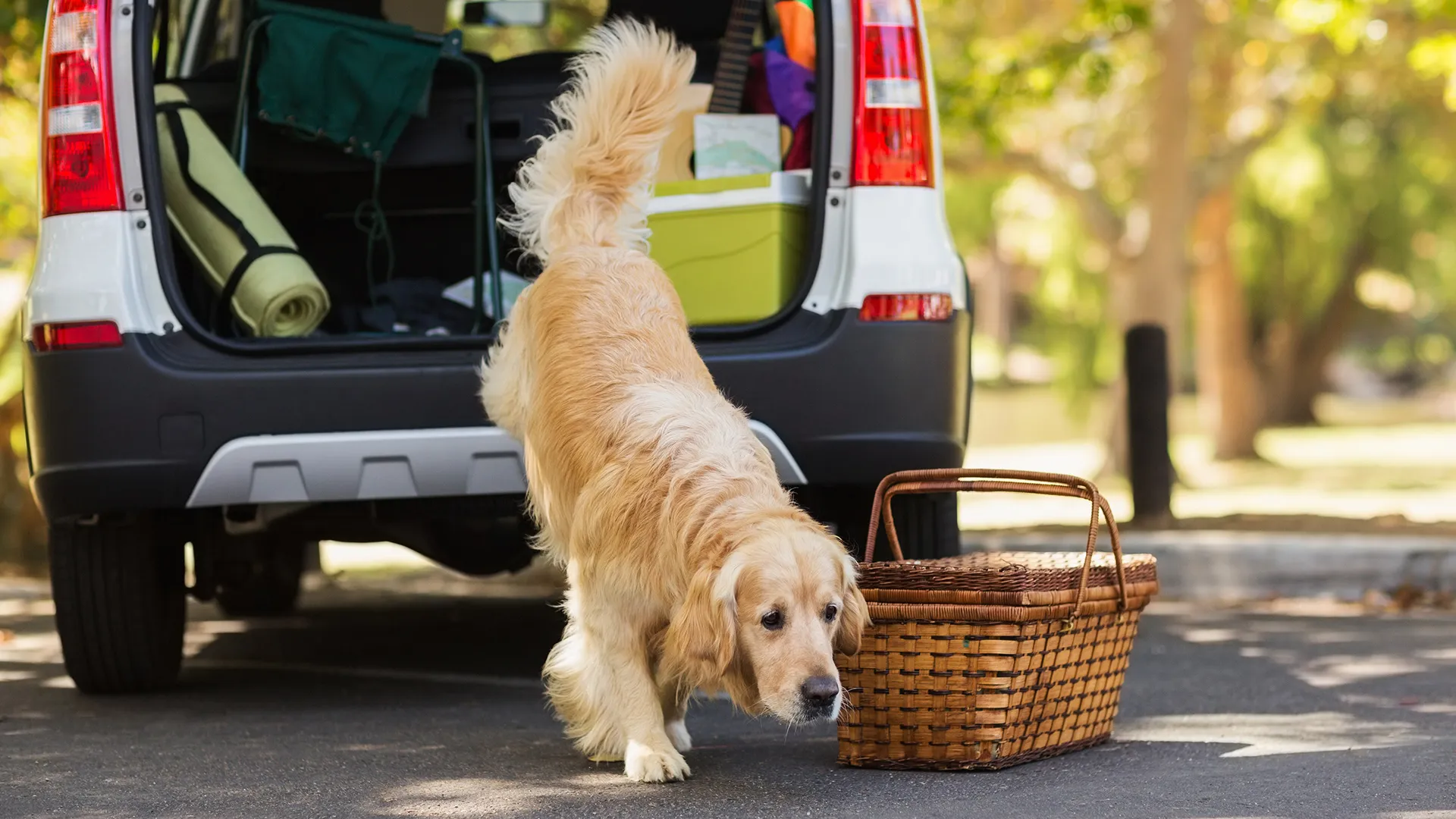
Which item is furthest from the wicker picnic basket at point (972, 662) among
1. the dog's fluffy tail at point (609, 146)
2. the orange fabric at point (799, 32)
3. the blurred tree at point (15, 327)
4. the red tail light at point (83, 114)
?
the blurred tree at point (15, 327)

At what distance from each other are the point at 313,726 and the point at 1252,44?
1340 centimetres

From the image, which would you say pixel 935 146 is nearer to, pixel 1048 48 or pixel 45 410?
pixel 45 410

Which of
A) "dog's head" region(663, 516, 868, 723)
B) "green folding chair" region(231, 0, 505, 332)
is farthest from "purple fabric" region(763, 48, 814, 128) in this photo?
"dog's head" region(663, 516, 868, 723)

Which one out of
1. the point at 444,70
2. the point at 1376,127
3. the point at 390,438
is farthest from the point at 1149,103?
the point at 390,438

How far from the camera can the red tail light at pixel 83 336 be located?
192 inches

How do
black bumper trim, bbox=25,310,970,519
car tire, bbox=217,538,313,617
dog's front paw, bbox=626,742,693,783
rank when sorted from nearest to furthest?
dog's front paw, bbox=626,742,693,783, black bumper trim, bbox=25,310,970,519, car tire, bbox=217,538,313,617

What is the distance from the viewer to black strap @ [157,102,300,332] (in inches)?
212

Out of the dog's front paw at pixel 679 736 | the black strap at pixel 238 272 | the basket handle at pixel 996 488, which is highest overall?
the black strap at pixel 238 272

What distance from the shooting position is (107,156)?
496 cm

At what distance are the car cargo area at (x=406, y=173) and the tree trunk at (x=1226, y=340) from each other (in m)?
15.4

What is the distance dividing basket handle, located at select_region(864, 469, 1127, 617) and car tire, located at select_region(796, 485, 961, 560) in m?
0.46

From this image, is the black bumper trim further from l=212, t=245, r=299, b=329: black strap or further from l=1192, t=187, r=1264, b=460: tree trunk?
l=1192, t=187, r=1264, b=460: tree trunk

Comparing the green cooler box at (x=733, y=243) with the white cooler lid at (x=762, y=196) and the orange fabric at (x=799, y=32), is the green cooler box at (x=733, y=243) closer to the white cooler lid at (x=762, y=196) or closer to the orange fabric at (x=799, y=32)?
the white cooler lid at (x=762, y=196)

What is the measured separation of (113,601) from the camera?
17.4 ft
